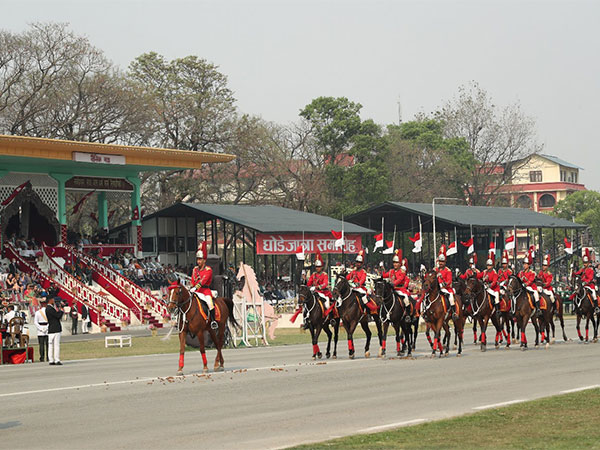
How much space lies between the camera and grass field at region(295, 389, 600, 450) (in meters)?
11.3

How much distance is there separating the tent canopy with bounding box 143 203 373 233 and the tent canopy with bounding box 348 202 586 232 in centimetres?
435

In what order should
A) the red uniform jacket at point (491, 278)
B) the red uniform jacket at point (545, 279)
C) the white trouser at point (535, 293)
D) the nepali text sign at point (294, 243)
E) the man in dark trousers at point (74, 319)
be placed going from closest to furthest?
the red uniform jacket at point (491, 278), the white trouser at point (535, 293), the red uniform jacket at point (545, 279), the man in dark trousers at point (74, 319), the nepali text sign at point (294, 243)

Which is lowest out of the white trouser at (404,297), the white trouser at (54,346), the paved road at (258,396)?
the paved road at (258,396)

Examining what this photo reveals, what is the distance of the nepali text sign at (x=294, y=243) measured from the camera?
55656 mm

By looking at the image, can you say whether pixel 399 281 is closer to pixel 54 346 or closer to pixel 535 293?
pixel 535 293

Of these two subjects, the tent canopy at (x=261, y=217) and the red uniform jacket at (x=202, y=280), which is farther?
the tent canopy at (x=261, y=217)

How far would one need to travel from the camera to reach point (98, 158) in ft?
172

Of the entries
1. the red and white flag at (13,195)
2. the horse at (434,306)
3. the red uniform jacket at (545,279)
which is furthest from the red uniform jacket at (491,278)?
the red and white flag at (13,195)

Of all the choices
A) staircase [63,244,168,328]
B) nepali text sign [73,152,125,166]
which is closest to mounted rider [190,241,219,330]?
staircase [63,244,168,328]

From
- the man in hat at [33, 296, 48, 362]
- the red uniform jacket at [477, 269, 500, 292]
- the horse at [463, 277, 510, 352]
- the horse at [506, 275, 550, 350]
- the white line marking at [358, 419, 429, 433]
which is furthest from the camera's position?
the man in hat at [33, 296, 48, 362]

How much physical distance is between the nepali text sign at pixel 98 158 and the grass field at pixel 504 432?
39926 millimetres

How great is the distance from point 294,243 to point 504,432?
45.0 m

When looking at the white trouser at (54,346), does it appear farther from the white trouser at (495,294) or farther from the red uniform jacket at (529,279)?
the red uniform jacket at (529,279)

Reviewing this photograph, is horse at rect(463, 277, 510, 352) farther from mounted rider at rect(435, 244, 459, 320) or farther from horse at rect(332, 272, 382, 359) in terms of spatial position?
horse at rect(332, 272, 382, 359)
